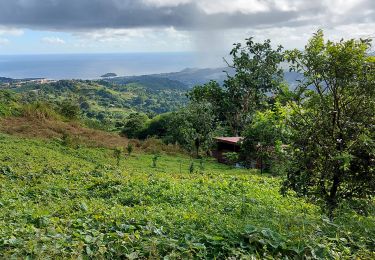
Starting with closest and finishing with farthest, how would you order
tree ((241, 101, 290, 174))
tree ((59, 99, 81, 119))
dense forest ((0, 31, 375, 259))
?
dense forest ((0, 31, 375, 259))
tree ((241, 101, 290, 174))
tree ((59, 99, 81, 119))

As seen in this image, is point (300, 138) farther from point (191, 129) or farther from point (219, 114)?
point (219, 114)

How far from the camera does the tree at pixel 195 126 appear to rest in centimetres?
3425

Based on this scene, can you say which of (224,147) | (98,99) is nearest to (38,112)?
(224,147)

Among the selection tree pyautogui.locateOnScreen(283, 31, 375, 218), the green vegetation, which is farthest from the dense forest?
the green vegetation

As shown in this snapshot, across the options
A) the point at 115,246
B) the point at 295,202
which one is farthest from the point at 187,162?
the point at 115,246

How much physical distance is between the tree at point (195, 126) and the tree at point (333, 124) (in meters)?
26.1

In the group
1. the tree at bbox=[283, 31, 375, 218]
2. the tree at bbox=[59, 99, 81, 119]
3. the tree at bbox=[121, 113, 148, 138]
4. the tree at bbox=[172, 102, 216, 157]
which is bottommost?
the tree at bbox=[121, 113, 148, 138]

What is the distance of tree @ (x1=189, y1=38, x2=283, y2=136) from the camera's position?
3812 cm

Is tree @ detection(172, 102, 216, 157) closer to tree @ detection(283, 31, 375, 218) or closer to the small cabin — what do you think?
the small cabin

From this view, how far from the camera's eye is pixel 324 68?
21.8ft

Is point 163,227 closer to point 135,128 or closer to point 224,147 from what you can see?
point 224,147

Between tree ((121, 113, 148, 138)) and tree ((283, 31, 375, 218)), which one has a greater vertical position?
tree ((283, 31, 375, 218))

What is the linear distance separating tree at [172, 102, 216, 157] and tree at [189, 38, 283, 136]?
9.59 ft

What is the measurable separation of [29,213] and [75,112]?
30.8 metres
